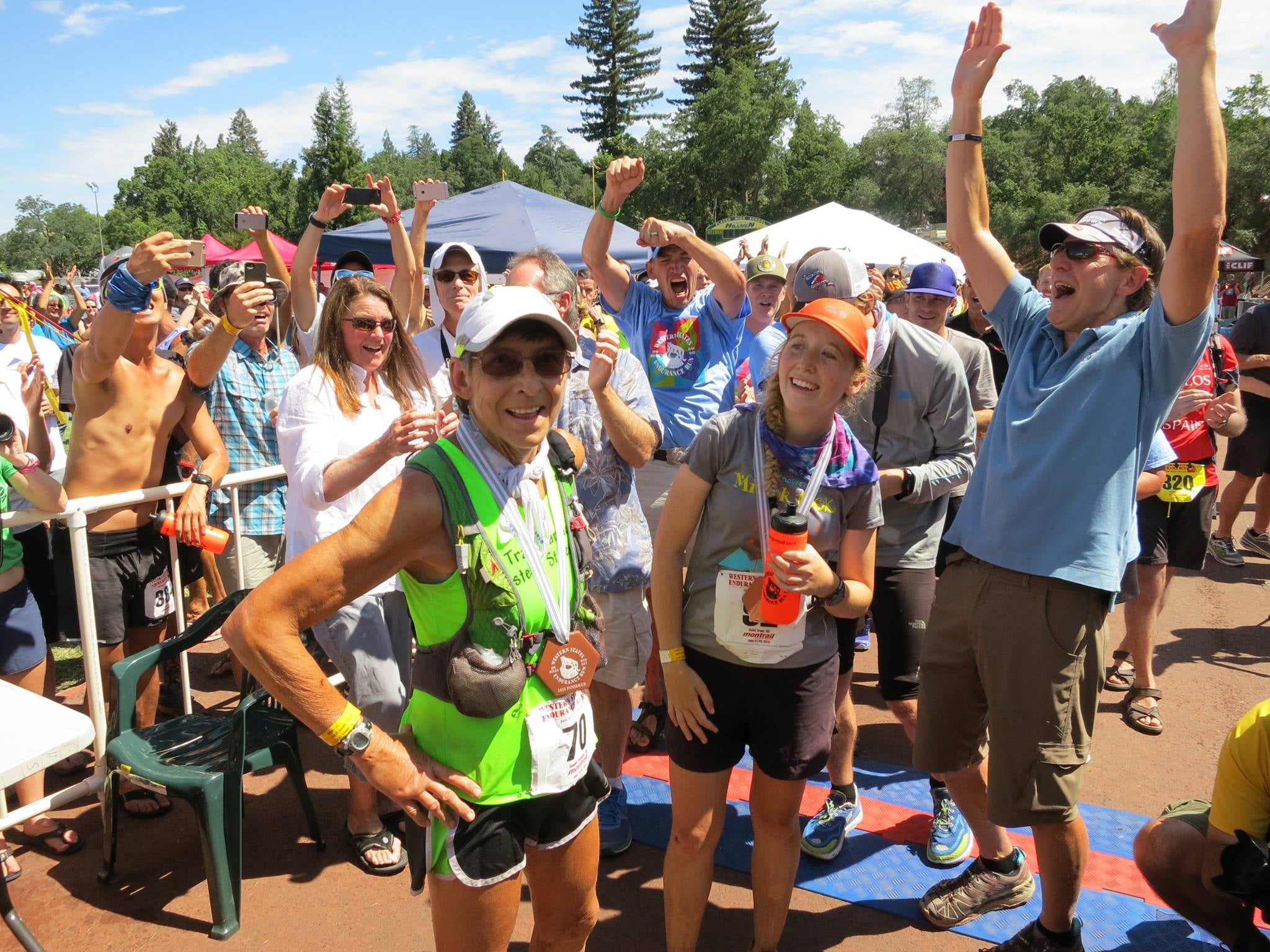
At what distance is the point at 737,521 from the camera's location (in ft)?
7.81

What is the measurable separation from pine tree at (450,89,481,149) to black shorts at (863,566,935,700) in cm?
12853

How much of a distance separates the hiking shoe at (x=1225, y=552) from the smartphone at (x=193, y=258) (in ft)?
24.1

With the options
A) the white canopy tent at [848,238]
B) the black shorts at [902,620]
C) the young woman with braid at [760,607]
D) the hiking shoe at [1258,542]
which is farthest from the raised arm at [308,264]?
the white canopy tent at [848,238]

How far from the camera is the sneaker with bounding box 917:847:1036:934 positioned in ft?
9.34

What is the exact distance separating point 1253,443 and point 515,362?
7096 mm

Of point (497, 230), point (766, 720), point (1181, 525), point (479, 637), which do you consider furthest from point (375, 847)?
point (497, 230)

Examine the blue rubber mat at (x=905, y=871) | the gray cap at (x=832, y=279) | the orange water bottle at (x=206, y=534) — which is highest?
the gray cap at (x=832, y=279)

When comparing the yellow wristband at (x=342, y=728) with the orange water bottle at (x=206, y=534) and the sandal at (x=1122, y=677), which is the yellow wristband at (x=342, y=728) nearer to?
the orange water bottle at (x=206, y=534)

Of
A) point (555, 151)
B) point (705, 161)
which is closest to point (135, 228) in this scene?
point (705, 161)

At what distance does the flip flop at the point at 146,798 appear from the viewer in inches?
135

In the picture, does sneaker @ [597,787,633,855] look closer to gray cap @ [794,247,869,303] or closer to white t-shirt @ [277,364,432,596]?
white t-shirt @ [277,364,432,596]

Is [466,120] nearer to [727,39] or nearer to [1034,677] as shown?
[727,39]

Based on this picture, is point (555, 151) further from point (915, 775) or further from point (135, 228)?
point (915, 775)

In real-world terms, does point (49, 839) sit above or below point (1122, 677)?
above
